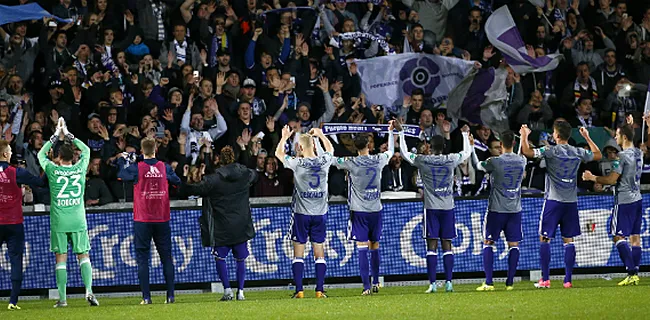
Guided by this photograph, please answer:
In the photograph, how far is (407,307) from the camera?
15.1 metres

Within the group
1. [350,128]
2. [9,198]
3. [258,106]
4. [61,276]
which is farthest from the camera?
[258,106]

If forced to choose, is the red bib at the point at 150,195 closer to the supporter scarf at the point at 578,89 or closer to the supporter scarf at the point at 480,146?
the supporter scarf at the point at 480,146

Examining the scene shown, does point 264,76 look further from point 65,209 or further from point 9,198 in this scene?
point 9,198

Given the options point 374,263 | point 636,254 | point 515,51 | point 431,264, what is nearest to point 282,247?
point 374,263

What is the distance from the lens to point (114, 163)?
2114 cm

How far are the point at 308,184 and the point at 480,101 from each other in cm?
760

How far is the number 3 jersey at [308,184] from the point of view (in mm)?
17375

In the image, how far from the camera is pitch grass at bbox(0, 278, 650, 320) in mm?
14086

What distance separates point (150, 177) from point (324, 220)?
8.34 feet

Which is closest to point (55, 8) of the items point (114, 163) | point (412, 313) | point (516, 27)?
point (114, 163)

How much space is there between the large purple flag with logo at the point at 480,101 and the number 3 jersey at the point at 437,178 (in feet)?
21.5

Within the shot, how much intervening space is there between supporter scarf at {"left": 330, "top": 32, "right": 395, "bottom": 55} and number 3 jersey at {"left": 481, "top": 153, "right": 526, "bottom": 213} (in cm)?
736

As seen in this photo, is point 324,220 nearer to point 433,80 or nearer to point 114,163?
point 114,163

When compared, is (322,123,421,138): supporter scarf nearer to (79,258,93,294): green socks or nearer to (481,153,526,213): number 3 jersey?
(481,153,526,213): number 3 jersey
